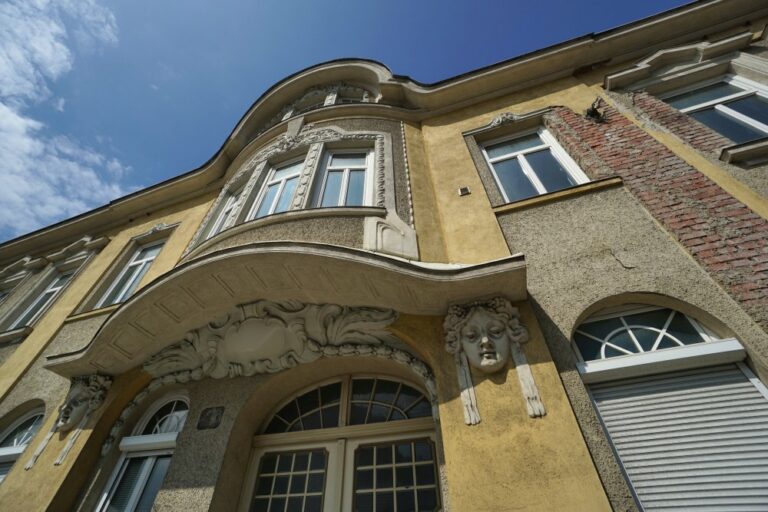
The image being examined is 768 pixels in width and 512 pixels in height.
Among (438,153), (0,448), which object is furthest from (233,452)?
(438,153)

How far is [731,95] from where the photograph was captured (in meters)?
5.09

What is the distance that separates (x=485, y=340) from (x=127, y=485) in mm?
4527

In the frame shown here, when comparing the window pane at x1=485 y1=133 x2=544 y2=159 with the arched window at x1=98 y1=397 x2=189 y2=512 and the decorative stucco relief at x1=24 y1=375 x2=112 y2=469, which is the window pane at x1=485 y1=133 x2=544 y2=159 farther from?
the decorative stucco relief at x1=24 y1=375 x2=112 y2=469

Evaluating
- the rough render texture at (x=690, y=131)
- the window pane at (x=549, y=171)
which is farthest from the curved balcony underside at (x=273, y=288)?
the rough render texture at (x=690, y=131)

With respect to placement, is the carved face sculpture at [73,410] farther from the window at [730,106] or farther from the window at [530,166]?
the window at [730,106]

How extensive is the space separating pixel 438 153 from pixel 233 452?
196 inches

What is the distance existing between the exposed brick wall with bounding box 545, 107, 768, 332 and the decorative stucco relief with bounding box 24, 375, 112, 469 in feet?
22.8

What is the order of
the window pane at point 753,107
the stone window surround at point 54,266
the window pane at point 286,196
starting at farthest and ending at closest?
the stone window surround at point 54,266 < the window pane at point 286,196 < the window pane at point 753,107

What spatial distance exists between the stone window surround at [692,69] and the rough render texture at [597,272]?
306 centimetres

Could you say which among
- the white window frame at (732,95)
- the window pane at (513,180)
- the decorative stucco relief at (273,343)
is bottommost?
the decorative stucco relief at (273,343)

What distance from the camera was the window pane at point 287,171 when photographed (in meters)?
6.18

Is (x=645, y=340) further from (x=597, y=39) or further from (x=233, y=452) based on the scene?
(x=597, y=39)

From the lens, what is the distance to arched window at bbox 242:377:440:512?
3348 millimetres

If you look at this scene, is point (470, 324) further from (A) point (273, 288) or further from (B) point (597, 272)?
(A) point (273, 288)
